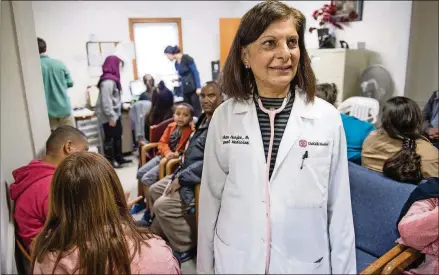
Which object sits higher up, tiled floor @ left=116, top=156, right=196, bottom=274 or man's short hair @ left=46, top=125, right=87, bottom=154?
man's short hair @ left=46, top=125, right=87, bottom=154

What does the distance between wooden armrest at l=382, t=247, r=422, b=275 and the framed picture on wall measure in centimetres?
357

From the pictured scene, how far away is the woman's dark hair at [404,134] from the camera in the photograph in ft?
5.85

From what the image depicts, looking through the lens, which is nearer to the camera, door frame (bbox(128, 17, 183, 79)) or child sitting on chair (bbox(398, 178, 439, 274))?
child sitting on chair (bbox(398, 178, 439, 274))

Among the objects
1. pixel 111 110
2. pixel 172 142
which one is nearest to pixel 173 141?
pixel 172 142

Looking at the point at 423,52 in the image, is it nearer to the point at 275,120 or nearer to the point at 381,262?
the point at 381,262

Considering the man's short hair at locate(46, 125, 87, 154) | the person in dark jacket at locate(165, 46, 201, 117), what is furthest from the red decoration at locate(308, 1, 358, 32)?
the man's short hair at locate(46, 125, 87, 154)

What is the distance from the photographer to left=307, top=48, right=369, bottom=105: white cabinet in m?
4.02

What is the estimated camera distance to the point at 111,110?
4.38m

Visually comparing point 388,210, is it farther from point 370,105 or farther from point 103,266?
point 370,105

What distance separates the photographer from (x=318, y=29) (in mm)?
4539

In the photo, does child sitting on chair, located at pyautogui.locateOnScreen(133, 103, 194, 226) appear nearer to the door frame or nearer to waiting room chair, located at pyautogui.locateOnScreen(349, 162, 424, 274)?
waiting room chair, located at pyautogui.locateOnScreen(349, 162, 424, 274)

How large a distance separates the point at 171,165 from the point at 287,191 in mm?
1672

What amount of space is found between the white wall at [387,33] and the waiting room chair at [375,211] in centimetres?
243

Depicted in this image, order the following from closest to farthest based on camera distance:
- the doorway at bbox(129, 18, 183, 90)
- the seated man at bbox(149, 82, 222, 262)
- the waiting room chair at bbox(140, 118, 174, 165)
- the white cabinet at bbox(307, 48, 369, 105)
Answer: the seated man at bbox(149, 82, 222, 262)
the waiting room chair at bbox(140, 118, 174, 165)
the white cabinet at bbox(307, 48, 369, 105)
the doorway at bbox(129, 18, 183, 90)
